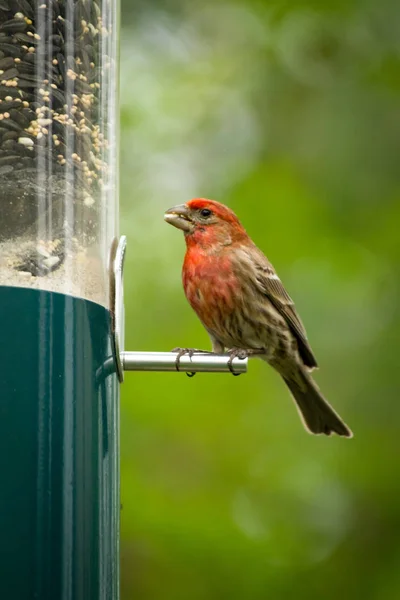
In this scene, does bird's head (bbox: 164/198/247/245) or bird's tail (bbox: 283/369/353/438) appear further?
bird's tail (bbox: 283/369/353/438)

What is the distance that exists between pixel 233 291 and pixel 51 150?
8.09 feet

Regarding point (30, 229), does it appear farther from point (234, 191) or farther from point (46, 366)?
point (234, 191)

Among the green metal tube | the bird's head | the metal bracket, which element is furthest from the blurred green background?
the green metal tube

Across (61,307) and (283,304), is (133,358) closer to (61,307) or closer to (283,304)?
(61,307)

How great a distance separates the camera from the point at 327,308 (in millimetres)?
8180

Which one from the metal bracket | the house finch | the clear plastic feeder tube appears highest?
the house finch

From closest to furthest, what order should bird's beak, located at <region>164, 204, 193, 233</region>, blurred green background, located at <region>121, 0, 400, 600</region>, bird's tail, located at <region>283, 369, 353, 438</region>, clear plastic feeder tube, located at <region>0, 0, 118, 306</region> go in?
clear plastic feeder tube, located at <region>0, 0, 118, 306</region>, bird's beak, located at <region>164, 204, 193, 233</region>, bird's tail, located at <region>283, 369, 353, 438</region>, blurred green background, located at <region>121, 0, 400, 600</region>

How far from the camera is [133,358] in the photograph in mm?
4684

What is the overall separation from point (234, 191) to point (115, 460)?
3630 millimetres

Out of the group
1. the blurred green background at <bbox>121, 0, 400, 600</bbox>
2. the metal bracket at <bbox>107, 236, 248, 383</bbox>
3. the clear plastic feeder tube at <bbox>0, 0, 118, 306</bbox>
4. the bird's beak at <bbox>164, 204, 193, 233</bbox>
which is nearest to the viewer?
the clear plastic feeder tube at <bbox>0, 0, 118, 306</bbox>

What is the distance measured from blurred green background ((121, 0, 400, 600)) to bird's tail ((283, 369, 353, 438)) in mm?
516

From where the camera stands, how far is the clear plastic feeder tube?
165 inches

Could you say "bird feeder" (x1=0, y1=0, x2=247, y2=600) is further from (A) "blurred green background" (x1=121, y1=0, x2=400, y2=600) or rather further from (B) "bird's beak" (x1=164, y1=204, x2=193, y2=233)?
(A) "blurred green background" (x1=121, y1=0, x2=400, y2=600)

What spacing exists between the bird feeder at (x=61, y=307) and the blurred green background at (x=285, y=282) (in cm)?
295
